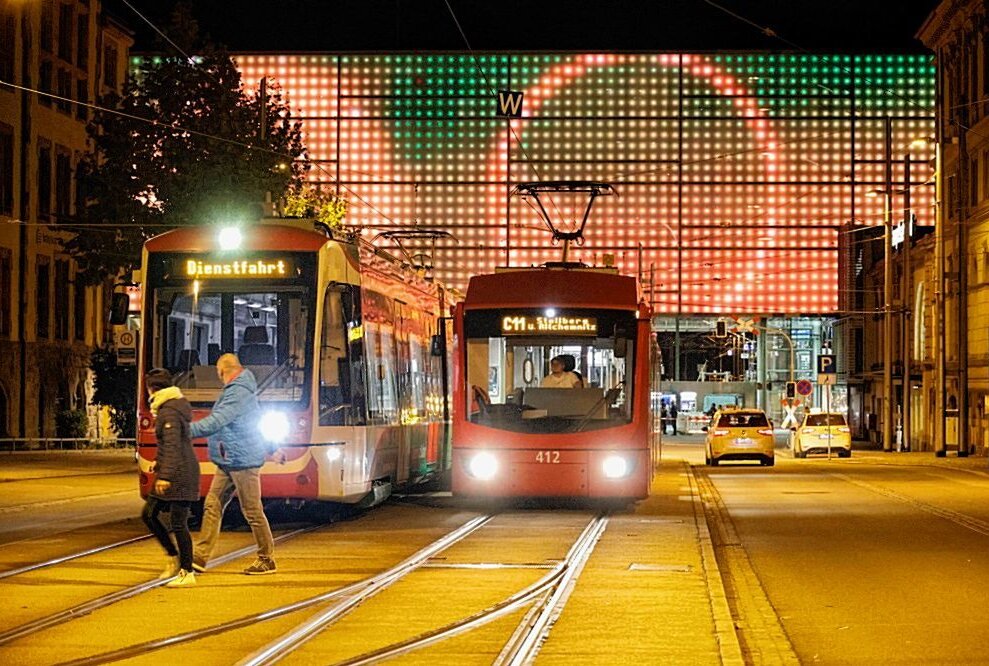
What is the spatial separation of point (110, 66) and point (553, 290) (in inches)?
1608

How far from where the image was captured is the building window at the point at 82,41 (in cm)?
5759

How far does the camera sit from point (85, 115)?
58438mm

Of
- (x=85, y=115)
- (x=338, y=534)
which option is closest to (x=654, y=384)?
(x=338, y=534)

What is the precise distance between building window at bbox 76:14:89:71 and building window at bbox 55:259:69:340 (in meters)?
6.60

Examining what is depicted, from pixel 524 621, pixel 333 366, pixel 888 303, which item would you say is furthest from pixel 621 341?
pixel 888 303

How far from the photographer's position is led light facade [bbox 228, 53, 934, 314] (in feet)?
243

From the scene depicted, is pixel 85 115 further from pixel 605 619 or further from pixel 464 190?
pixel 605 619

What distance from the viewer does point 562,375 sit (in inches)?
941

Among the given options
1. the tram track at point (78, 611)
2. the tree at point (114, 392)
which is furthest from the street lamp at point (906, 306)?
the tram track at point (78, 611)

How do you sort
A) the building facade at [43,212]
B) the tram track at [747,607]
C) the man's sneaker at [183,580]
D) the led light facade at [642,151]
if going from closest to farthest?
the tram track at [747,607] → the man's sneaker at [183,580] → the building facade at [43,212] → the led light facade at [642,151]

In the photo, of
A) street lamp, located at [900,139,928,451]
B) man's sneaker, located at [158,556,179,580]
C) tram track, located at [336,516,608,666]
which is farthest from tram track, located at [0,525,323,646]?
street lamp, located at [900,139,928,451]

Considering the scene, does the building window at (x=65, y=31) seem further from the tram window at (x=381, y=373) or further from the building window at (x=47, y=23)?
the tram window at (x=381, y=373)

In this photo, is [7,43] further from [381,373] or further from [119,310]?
[119,310]

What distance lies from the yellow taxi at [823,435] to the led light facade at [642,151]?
713 inches
